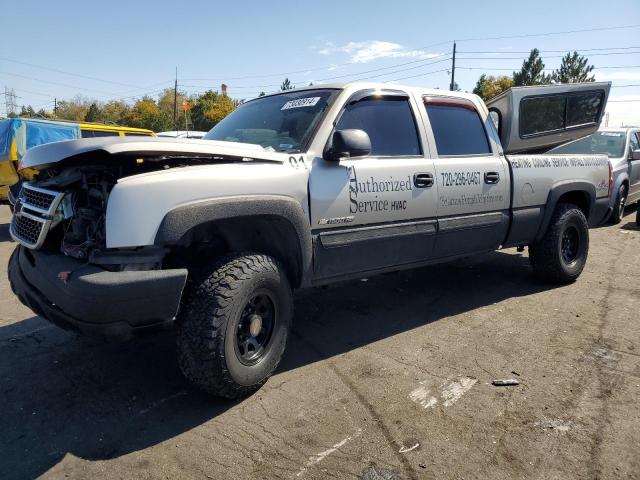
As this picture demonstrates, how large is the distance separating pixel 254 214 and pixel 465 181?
2174 millimetres

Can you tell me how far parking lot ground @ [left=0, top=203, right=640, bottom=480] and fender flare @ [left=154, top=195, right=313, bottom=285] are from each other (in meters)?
0.90

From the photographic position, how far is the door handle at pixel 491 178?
443cm

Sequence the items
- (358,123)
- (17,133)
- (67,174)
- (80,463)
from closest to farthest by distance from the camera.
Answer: (80,463) < (67,174) < (358,123) < (17,133)

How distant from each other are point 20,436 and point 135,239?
1.25m

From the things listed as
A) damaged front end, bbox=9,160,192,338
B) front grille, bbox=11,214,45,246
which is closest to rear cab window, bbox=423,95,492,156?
damaged front end, bbox=9,160,192,338

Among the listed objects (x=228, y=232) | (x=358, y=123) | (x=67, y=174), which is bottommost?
(x=228, y=232)

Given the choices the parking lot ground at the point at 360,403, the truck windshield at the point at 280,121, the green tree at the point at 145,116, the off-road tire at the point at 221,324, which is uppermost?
the green tree at the point at 145,116

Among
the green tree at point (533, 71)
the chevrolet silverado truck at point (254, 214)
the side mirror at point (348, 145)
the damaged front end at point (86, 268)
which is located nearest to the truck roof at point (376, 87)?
the chevrolet silverado truck at point (254, 214)

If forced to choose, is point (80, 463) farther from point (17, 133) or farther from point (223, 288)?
point (17, 133)

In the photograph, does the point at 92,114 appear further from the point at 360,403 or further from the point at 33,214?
the point at 360,403

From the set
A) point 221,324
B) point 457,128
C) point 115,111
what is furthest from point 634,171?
point 115,111

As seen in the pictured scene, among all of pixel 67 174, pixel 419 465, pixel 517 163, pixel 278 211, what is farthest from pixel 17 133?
pixel 419 465

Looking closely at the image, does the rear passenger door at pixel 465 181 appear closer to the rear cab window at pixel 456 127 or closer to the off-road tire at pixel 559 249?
the rear cab window at pixel 456 127

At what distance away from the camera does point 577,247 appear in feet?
18.3
